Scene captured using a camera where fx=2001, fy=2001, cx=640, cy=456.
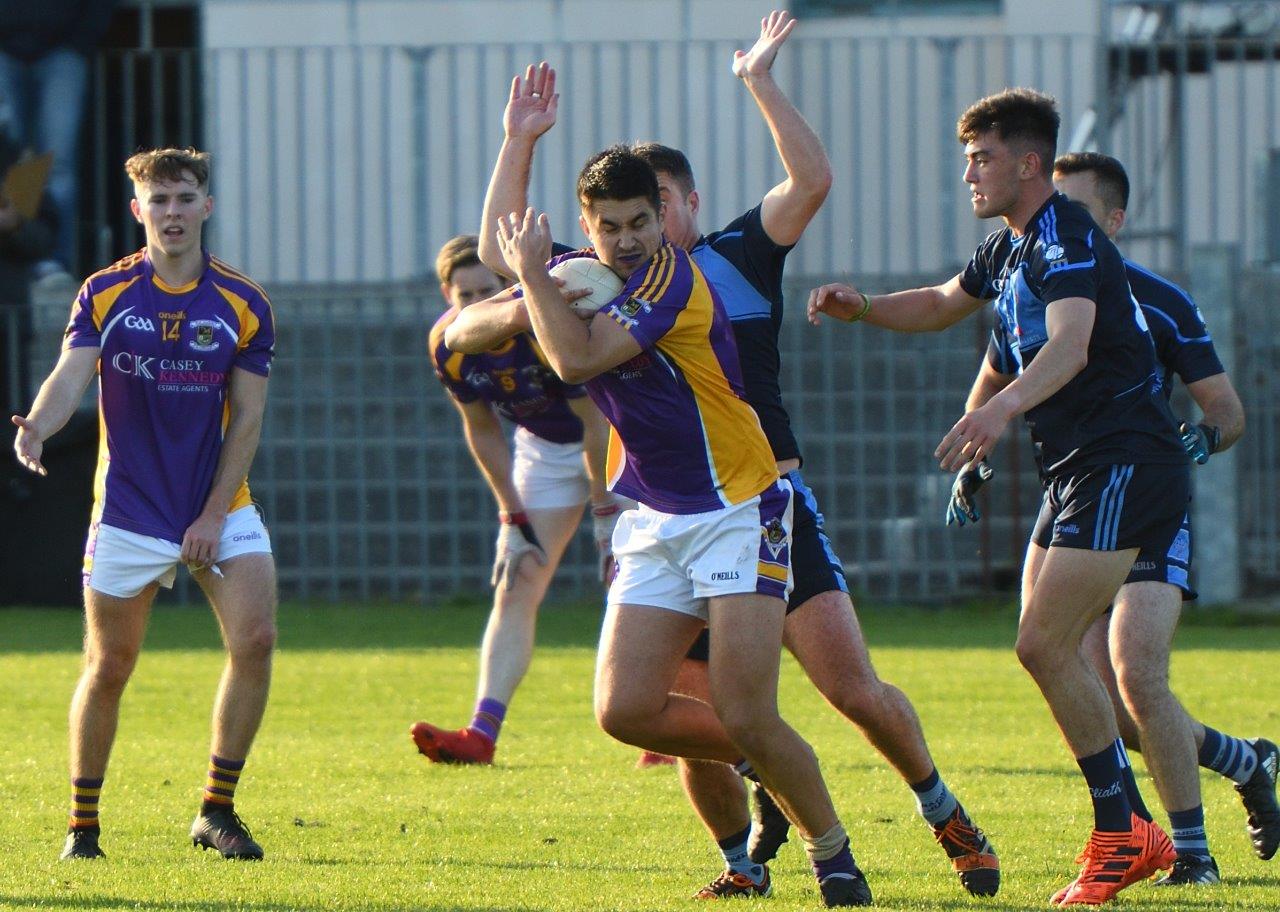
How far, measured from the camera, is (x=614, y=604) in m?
4.98

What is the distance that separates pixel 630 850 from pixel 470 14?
12.9 m

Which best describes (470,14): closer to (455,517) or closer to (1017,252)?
(455,517)

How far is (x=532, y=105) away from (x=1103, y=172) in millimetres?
1867

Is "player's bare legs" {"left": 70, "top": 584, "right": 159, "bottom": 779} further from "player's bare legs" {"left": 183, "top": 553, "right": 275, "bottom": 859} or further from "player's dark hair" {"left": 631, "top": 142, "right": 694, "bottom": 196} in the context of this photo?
"player's dark hair" {"left": 631, "top": 142, "right": 694, "bottom": 196}

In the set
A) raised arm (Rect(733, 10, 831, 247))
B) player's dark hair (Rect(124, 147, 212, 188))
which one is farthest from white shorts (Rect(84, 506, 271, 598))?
raised arm (Rect(733, 10, 831, 247))

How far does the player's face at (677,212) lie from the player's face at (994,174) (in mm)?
761

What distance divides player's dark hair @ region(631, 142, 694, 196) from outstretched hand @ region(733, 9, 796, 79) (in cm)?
30

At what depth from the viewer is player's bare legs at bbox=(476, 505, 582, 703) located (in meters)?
8.03

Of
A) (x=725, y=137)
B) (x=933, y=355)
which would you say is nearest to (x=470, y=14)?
(x=725, y=137)

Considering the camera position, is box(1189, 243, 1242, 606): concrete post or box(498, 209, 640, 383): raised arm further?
box(1189, 243, 1242, 606): concrete post

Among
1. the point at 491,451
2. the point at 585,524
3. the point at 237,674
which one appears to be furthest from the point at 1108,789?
the point at 585,524

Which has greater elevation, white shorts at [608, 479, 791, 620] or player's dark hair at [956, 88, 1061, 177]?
player's dark hair at [956, 88, 1061, 177]

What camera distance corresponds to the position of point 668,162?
5.43m

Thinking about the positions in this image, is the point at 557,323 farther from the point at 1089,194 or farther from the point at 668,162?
the point at 1089,194
